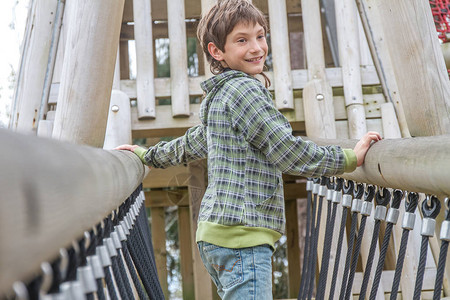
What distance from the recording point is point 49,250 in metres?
0.55

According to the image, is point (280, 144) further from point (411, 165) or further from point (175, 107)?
point (175, 107)

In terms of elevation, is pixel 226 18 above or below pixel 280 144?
above

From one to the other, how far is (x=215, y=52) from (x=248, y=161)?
394 mm

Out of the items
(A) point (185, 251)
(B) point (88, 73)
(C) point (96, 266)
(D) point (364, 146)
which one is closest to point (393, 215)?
(D) point (364, 146)

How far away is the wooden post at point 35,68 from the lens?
3.73 metres

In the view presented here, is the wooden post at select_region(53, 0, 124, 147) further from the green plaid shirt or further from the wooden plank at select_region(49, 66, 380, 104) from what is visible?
the wooden plank at select_region(49, 66, 380, 104)

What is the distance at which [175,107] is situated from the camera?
3756 millimetres

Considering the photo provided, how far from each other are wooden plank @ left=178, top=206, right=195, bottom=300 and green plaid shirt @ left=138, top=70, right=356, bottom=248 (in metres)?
3.40

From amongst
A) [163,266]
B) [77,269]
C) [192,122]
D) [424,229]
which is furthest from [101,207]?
[163,266]

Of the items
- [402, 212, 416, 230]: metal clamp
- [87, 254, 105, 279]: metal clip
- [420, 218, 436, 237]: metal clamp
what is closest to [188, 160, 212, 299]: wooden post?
[402, 212, 416, 230]: metal clamp

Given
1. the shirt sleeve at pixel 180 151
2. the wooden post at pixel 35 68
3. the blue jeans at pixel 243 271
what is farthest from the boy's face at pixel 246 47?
the wooden post at pixel 35 68

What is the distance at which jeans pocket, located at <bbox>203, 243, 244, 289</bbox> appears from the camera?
1780mm

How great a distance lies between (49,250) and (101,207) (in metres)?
0.36

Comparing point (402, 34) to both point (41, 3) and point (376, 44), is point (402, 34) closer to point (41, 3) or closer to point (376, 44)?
point (376, 44)
